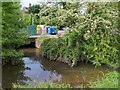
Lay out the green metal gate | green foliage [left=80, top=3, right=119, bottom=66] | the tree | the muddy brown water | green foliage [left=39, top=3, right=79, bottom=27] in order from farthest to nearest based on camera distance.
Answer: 1. the green metal gate
2. green foliage [left=39, top=3, right=79, bottom=27]
3. green foliage [left=80, top=3, right=119, bottom=66]
4. the tree
5. the muddy brown water

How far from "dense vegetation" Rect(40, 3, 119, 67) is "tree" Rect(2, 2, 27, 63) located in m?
1.16

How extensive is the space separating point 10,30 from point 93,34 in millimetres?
2777

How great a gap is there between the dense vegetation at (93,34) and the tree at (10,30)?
1161 mm

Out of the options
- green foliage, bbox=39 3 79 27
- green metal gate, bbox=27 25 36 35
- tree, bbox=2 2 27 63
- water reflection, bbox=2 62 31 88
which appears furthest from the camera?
green metal gate, bbox=27 25 36 35

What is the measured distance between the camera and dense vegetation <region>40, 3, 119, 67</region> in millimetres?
8344

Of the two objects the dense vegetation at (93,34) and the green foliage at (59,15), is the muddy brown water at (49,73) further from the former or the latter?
the green foliage at (59,15)

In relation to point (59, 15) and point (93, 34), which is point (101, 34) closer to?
point (93, 34)

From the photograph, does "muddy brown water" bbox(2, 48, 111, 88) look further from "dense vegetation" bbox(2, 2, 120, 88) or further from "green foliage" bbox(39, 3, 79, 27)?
"green foliage" bbox(39, 3, 79, 27)

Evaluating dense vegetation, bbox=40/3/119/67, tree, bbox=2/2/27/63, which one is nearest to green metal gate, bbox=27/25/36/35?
dense vegetation, bbox=40/3/119/67

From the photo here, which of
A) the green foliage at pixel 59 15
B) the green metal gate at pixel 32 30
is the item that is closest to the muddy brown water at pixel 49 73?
the green foliage at pixel 59 15

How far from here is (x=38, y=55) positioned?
10.8m

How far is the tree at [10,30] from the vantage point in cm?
776

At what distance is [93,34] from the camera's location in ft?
28.1

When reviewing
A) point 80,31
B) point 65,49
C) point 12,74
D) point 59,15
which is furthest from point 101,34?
point 12,74
